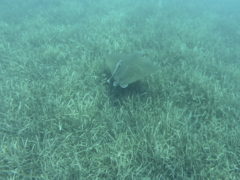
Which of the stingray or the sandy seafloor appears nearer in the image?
the sandy seafloor

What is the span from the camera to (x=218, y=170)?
97.0 inches

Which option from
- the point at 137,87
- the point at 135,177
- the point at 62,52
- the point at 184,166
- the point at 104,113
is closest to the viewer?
the point at 135,177

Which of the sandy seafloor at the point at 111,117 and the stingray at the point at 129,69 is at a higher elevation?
the stingray at the point at 129,69

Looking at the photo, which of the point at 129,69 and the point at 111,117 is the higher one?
the point at 129,69

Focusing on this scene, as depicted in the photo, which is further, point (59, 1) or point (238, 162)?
point (59, 1)

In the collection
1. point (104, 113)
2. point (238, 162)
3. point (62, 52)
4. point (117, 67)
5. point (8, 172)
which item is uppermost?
point (117, 67)

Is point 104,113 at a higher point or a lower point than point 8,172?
higher

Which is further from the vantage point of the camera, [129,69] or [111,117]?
[129,69]

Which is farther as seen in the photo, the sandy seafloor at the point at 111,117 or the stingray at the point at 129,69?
the stingray at the point at 129,69

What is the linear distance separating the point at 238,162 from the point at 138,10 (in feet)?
39.9

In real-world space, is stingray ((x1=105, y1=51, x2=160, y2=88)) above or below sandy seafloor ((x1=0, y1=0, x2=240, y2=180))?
above

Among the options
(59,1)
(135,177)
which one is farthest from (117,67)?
(59,1)

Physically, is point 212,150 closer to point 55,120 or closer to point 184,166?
point 184,166

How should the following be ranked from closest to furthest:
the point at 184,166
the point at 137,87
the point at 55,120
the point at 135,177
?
1. the point at 135,177
2. the point at 184,166
3. the point at 55,120
4. the point at 137,87
